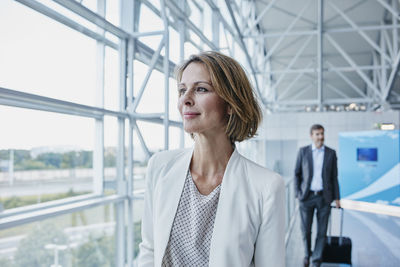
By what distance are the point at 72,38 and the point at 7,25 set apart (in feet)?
2.96

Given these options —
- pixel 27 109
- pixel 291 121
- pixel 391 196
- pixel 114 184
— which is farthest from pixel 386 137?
pixel 27 109

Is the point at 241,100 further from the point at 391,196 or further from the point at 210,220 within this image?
the point at 391,196

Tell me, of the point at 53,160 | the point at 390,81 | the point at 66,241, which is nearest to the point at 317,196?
the point at 66,241

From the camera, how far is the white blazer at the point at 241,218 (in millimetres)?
1194

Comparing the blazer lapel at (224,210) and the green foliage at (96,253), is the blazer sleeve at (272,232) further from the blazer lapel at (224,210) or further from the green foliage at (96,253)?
the green foliage at (96,253)

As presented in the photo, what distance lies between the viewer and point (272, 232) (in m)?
1.20

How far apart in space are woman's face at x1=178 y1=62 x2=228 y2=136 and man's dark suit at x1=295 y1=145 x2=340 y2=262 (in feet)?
12.1

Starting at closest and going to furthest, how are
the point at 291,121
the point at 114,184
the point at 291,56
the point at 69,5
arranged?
the point at 69,5 < the point at 114,184 < the point at 291,121 < the point at 291,56

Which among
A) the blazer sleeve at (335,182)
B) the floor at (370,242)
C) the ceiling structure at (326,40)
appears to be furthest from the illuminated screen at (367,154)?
the blazer sleeve at (335,182)

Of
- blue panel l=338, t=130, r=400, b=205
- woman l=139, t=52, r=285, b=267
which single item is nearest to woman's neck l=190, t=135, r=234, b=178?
woman l=139, t=52, r=285, b=267

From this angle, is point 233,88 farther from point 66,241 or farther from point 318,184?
point 318,184

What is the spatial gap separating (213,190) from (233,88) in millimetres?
397

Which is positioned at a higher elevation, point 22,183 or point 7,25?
point 7,25

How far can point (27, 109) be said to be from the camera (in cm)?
321
